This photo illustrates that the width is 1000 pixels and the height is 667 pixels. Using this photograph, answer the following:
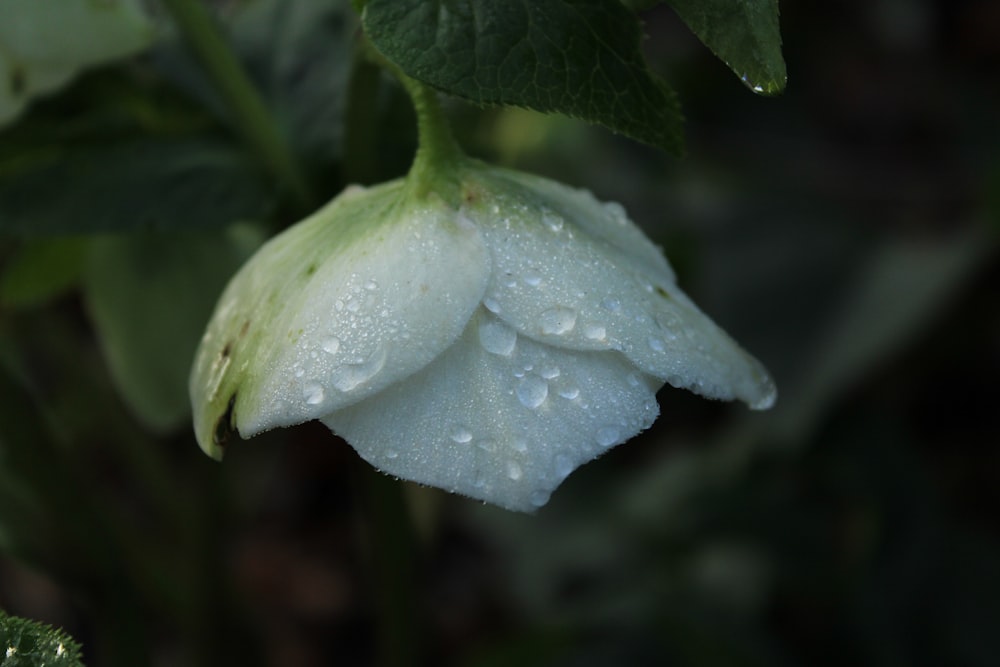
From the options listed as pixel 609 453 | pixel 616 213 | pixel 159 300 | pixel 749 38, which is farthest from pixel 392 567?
pixel 609 453

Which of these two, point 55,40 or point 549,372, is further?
point 55,40

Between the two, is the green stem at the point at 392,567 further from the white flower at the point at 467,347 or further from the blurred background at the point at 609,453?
the white flower at the point at 467,347

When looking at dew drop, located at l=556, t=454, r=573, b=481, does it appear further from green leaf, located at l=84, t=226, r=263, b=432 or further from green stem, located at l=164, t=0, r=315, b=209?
green leaf, located at l=84, t=226, r=263, b=432

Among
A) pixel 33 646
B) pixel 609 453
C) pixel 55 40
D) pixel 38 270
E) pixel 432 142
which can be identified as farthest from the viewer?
pixel 609 453

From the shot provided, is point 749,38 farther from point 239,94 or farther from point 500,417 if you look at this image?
point 239,94

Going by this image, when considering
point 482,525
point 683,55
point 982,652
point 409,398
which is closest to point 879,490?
point 982,652

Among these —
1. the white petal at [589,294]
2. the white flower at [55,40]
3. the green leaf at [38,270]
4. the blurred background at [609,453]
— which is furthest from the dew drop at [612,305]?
the green leaf at [38,270]

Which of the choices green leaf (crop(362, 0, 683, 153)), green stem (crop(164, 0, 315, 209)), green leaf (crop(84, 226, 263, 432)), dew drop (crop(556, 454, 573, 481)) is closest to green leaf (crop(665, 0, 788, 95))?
green leaf (crop(362, 0, 683, 153))
